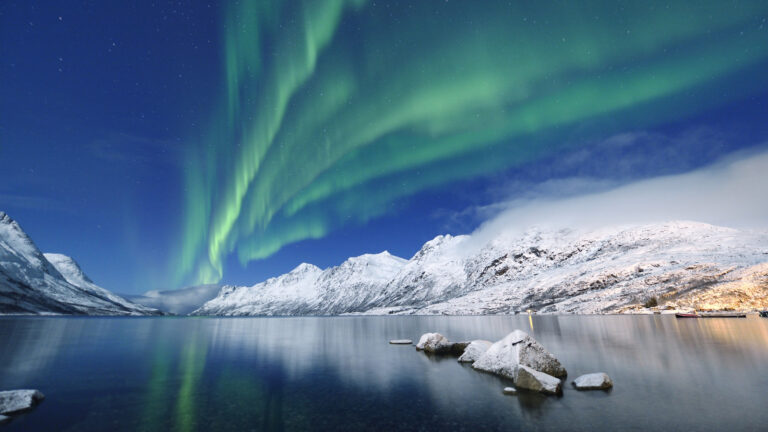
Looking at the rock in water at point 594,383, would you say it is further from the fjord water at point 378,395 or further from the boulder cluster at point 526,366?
the fjord water at point 378,395

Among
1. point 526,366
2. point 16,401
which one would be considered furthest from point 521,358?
point 16,401

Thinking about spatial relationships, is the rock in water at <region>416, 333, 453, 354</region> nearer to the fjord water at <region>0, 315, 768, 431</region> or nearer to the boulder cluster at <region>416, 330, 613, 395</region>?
the fjord water at <region>0, 315, 768, 431</region>

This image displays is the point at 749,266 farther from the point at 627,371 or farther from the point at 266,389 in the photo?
the point at 266,389

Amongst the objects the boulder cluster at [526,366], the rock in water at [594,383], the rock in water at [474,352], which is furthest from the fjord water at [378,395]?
the rock in water at [474,352]

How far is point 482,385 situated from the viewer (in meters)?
25.5

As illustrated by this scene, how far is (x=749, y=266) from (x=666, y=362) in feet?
717

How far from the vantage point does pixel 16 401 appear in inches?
770

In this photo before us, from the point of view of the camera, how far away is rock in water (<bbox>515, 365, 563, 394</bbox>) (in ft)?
72.8

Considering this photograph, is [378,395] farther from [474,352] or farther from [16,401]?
[16,401]

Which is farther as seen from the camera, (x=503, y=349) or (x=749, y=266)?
(x=749, y=266)

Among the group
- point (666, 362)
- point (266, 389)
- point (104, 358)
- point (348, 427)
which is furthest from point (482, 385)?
point (104, 358)

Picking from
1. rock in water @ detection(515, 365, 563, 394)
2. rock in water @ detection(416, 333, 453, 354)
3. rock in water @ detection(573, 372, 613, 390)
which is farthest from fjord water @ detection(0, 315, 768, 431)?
rock in water @ detection(416, 333, 453, 354)

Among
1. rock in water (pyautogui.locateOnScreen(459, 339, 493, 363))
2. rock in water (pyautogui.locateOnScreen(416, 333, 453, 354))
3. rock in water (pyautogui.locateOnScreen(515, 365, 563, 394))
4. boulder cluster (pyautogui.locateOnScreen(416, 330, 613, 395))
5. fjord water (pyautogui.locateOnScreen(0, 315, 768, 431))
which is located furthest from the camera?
rock in water (pyautogui.locateOnScreen(416, 333, 453, 354))

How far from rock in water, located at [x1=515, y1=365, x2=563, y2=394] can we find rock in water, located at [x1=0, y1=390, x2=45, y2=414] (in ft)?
98.8
